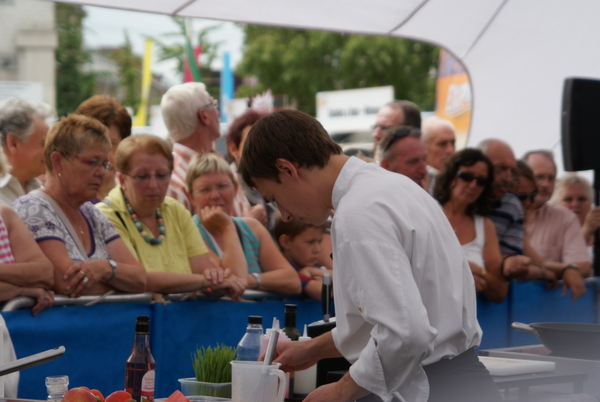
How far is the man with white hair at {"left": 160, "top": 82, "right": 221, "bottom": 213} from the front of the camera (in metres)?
4.64

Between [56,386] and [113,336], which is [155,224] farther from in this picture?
[56,386]

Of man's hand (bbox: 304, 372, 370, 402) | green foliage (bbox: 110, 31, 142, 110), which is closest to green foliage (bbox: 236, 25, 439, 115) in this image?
green foliage (bbox: 110, 31, 142, 110)

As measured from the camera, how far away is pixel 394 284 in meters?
1.74

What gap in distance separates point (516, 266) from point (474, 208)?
1.60ft

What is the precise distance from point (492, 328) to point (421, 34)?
92.1 inches

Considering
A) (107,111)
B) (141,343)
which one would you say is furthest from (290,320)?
(107,111)

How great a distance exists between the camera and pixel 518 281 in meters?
5.10

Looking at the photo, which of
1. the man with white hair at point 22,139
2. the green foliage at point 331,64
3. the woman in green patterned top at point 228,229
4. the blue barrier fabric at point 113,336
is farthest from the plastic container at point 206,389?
the green foliage at point 331,64

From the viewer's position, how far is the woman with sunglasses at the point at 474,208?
4777 millimetres

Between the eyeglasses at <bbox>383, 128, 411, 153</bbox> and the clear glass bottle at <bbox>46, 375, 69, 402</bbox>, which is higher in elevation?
the eyeglasses at <bbox>383, 128, 411, 153</bbox>

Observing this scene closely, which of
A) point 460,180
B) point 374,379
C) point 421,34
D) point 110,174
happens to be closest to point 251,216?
point 110,174

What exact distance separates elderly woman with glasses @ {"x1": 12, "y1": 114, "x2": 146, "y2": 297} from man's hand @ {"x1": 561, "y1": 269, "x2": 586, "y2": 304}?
10.3 feet

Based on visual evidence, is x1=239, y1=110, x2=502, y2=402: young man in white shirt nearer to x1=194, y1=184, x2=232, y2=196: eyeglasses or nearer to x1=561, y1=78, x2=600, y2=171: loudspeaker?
x1=194, y1=184, x2=232, y2=196: eyeglasses

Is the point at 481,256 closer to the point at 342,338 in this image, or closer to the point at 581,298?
the point at 581,298
